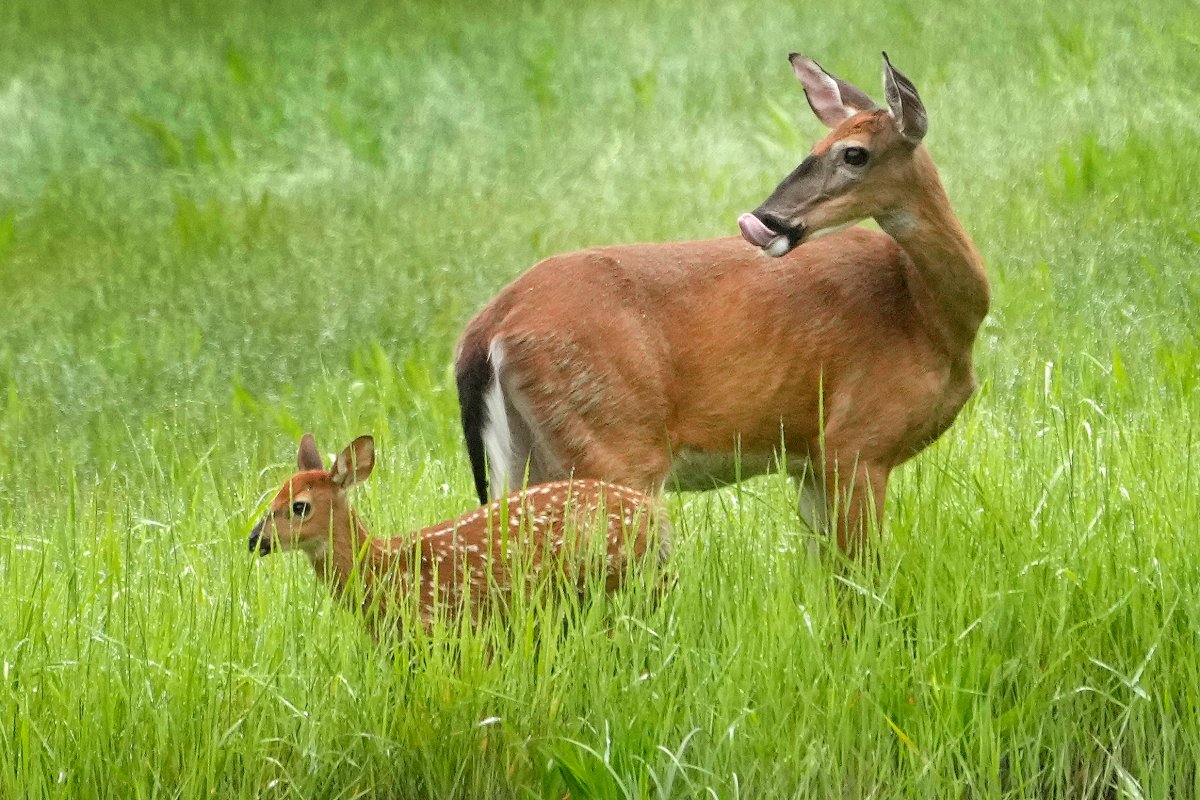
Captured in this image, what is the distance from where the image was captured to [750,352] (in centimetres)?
533

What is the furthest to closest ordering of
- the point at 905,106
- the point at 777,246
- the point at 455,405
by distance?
the point at 455,405 → the point at 905,106 → the point at 777,246

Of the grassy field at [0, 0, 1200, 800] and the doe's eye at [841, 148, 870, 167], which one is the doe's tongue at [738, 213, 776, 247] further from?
the grassy field at [0, 0, 1200, 800]

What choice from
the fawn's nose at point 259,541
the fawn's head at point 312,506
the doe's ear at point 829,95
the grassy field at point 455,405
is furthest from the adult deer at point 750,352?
the fawn's nose at point 259,541

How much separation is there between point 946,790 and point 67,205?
29.4 feet

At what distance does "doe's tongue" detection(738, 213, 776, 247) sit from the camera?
4.75 m

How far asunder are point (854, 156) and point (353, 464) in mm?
1495

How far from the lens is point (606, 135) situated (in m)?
12.2

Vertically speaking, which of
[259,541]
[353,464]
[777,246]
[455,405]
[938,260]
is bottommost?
[455,405]

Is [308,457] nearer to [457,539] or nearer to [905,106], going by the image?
[457,539]

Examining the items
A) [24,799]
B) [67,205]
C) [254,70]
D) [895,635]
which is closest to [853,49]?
[254,70]

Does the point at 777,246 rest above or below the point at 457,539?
above

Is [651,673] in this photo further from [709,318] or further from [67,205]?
[67,205]

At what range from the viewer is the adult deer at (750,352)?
16.8 feet

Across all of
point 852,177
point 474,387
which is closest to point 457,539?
point 474,387
